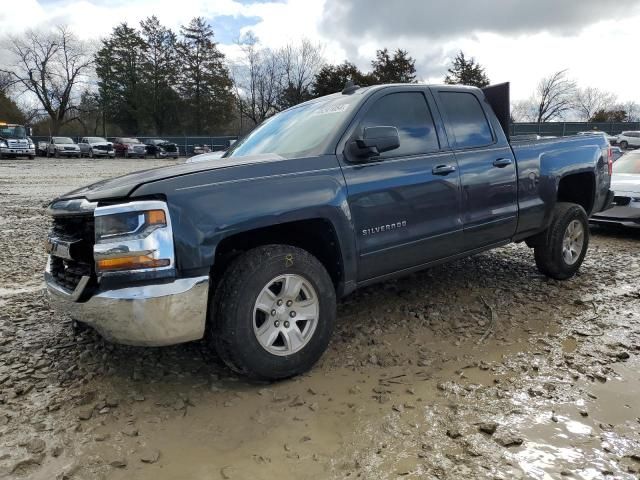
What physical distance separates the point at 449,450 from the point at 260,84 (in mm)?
64667

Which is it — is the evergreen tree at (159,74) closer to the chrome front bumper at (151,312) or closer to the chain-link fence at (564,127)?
the chain-link fence at (564,127)

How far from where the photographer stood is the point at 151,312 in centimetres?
260

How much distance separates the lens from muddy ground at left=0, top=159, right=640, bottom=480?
7.73ft

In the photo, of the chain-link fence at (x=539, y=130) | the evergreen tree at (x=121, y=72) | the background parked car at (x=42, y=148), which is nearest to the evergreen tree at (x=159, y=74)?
the evergreen tree at (x=121, y=72)

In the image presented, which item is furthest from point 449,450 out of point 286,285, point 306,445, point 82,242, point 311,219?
point 82,242

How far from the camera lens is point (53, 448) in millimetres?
2471

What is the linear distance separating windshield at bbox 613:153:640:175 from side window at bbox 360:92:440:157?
5.90m

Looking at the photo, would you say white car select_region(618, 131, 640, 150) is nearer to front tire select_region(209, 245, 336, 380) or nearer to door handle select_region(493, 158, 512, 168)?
door handle select_region(493, 158, 512, 168)

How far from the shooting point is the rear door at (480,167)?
13.3ft

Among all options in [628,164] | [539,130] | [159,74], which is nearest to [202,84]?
[159,74]

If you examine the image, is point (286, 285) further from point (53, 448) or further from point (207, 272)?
point (53, 448)

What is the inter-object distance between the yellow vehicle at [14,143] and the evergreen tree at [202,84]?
2523 centimetres

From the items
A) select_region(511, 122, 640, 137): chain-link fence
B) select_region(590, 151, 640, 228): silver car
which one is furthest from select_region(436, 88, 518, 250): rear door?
select_region(511, 122, 640, 137): chain-link fence

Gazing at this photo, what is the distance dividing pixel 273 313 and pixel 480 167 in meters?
2.20
